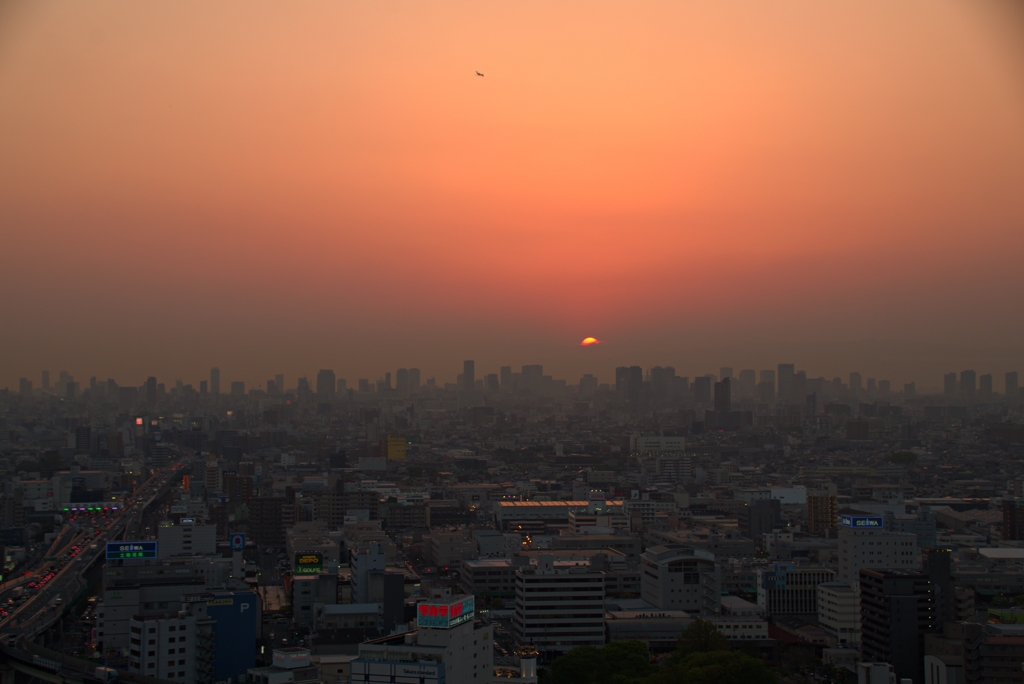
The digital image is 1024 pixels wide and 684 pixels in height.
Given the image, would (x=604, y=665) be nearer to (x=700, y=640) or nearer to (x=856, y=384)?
(x=700, y=640)

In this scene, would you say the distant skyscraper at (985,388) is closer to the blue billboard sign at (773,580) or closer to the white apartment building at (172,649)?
the blue billboard sign at (773,580)

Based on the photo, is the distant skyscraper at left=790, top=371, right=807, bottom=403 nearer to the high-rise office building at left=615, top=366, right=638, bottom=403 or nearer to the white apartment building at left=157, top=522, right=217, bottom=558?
the high-rise office building at left=615, top=366, right=638, bottom=403

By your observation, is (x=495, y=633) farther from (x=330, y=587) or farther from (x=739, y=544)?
(x=739, y=544)

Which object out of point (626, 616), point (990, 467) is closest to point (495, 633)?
point (626, 616)

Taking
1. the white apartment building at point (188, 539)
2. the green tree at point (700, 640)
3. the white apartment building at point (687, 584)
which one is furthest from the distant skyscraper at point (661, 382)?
the green tree at point (700, 640)

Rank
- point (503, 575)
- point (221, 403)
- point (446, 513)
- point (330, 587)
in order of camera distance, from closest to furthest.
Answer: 1. point (330, 587)
2. point (503, 575)
3. point (446, 513)
4. point (221, 403)

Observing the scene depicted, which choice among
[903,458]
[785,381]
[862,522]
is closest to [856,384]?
[785,381]

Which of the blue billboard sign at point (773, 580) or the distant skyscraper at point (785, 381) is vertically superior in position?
the distant skyscraper at point (785, 381)
